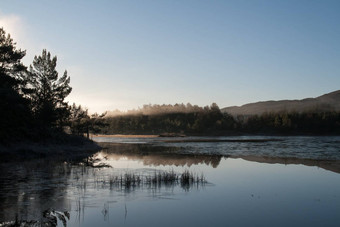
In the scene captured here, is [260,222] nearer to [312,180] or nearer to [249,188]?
[249,188]

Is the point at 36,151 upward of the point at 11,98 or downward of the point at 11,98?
downward

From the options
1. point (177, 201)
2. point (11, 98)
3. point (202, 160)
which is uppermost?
point (11, 98)

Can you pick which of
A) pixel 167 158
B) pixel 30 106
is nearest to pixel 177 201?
pixel 167 158

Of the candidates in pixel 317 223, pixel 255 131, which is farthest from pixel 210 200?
pixel 255 131

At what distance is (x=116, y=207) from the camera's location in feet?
48.9

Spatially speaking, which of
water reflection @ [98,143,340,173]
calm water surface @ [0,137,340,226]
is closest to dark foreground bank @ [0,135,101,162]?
water reflection @ [98,143,340,173]

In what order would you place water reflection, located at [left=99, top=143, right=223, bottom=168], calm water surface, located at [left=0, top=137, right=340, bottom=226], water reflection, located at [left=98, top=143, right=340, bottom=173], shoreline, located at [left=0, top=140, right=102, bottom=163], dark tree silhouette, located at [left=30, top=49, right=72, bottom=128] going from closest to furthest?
1. calm water surface, located at [left=0, top=137, right=340, bottom=226]
2. water reflection, located at [left=98, top=143, right=340, bottom=173]
3. water reflection, located at [left=99, top=143, right=223, bottom=168]
4. shoreline, located at [left=0, top=140, right=102, bottom=163]
5. dark tree silhouette, located at [left=30, top=49, right=72, bottom=128]

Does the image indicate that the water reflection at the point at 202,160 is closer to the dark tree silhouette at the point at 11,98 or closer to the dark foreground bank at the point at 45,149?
the dark foreground bank at the point at 45,149

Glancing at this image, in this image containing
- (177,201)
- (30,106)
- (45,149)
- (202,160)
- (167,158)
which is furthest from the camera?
(30,106)

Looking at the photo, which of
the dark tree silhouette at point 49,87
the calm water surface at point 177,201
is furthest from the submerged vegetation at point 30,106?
the calm water surface at point 177,201

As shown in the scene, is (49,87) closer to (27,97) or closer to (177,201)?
(27,97)

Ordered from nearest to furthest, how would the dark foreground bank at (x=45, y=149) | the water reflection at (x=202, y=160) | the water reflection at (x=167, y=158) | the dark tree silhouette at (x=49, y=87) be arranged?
the water reflection at (x=202, y=160), the water reflection at (x=167, y=158), the dark foreground bank at (x=45, y=149), the dark tree silhouette at (x=49, y=87)

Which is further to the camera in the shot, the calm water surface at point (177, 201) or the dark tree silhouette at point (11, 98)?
the dark tree silhouette at point (11, 98)

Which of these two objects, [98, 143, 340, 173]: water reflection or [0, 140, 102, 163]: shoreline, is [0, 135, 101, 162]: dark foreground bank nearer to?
[0, 140, 102, 163]: shoreline
